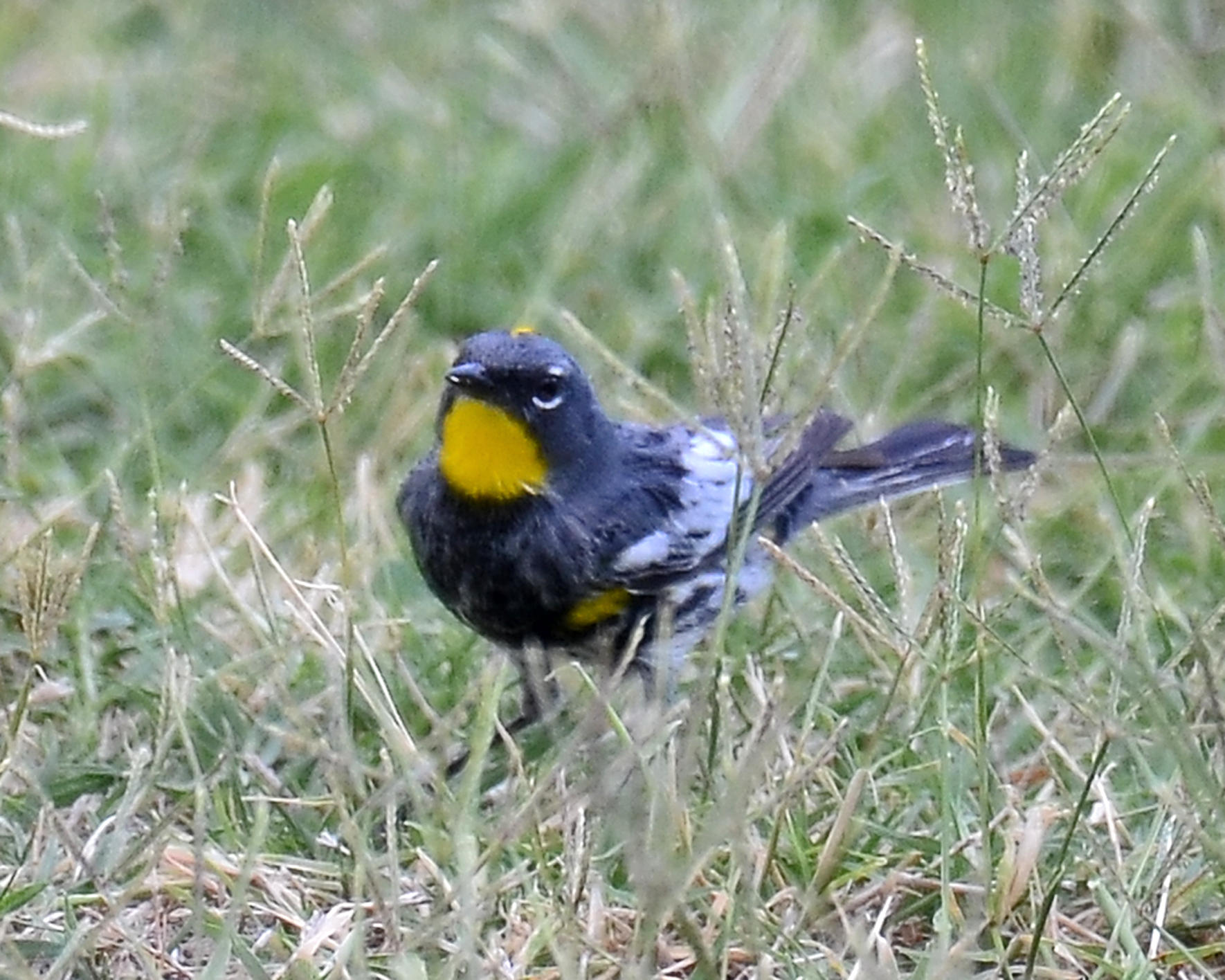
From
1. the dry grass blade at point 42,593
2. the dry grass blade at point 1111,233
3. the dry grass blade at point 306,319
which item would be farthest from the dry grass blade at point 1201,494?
the dry grass blade at point 42,593

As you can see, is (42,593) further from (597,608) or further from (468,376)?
(597,608)

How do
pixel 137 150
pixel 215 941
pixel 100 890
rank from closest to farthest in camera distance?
pixel 100 890 → pixel 215 941 → pixel 137 150

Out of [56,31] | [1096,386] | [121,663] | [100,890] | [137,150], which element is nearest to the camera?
[100,890]

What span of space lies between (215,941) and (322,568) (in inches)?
42.8

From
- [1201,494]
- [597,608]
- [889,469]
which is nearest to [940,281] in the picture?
[1201,494]

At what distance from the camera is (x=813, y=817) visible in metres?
2.93

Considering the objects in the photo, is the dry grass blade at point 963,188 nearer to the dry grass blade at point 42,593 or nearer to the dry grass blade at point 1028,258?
the dry grass blade at point 1028,258

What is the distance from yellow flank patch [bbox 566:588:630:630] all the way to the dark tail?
0.51m

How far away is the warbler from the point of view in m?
3.37

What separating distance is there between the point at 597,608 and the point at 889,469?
0.75 meters

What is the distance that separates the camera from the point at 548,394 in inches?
135

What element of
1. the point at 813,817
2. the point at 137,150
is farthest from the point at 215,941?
the point at 137,150

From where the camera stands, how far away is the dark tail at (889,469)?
3920 mm

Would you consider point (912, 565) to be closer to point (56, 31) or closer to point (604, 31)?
point (604, 31)
